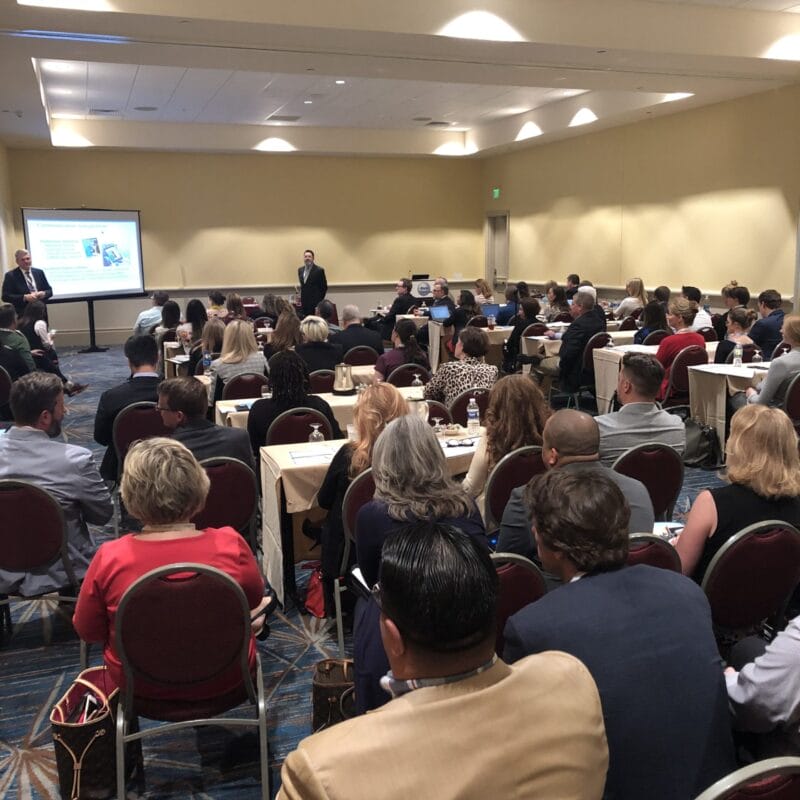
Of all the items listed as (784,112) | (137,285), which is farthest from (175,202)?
(784,112)

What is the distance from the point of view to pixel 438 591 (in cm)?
125

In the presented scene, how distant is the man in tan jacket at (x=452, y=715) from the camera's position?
3.50 ft

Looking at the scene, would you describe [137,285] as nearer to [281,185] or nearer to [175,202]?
[175,202]

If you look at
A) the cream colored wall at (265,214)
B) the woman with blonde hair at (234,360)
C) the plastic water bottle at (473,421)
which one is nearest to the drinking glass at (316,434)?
the plastic water bottle at (473,421)

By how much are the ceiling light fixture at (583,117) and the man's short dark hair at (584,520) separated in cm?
1125

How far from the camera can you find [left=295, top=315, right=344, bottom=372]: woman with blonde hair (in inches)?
258

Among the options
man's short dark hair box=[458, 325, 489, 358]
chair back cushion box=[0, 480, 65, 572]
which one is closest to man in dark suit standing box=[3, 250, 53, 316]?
man's short dark hair box=[458, 325, 489, 358]

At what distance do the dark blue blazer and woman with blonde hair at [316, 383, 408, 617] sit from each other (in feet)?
5.97

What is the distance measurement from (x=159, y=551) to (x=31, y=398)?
1483 mm

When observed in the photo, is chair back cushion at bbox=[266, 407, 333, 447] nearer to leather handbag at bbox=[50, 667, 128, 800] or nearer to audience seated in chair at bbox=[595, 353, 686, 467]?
audience seated in chair at bbox=[595, 353, 686, 467]

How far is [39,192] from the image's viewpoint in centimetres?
1430

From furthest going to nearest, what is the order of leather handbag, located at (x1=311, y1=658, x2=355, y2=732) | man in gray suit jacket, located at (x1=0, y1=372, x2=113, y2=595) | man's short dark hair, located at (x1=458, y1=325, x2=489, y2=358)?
man's short dark hair, located at (x1=458, y1=325, x2=489, y2=358) < man in gray suit jacket, located at (x1=0, y1=372, x2=113, y2=595) < leather handbag, located at (x1=311, y1=658, x2=355, y2=732)

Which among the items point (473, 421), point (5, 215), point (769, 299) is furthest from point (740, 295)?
point (5, 215)

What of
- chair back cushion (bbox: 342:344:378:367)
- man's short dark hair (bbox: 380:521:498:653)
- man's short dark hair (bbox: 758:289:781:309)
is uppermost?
man's short dark hair (bbox: 758:289:781:309)
